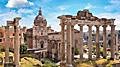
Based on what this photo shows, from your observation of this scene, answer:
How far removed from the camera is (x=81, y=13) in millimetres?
35094

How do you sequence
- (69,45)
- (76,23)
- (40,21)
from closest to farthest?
(69,45) → (76,23) → (40,21)

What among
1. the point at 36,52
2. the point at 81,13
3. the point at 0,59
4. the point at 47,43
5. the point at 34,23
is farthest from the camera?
the point at 34,23

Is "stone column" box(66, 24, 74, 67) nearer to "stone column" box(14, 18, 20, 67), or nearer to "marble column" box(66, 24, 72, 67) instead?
"marble column" box(66, 24, 72, 67)

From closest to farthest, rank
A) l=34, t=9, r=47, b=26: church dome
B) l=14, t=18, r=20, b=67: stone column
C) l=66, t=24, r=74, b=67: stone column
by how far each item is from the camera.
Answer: l=66, t=24, r=74, b=67: stone column
l=14, t=18, r=20, b=67: stone column
l=34, t=9, r=47, b=26: church dome

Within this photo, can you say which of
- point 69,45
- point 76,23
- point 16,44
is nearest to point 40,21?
point 76,23

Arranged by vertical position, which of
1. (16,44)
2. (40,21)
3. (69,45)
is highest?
(40,21)

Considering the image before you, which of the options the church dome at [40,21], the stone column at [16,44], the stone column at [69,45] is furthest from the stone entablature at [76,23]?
the church dome at [40,21]

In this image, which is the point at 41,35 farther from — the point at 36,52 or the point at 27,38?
the point at 36,52

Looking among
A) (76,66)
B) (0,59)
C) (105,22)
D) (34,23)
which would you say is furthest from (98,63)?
(34,23)

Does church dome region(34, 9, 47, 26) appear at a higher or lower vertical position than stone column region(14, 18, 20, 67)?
higher

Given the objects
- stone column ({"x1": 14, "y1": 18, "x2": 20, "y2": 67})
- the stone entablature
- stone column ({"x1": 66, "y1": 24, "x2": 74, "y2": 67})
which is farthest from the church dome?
stone column ({"x1": 66, "y1": 24, "x2": 74, "y2": 67})

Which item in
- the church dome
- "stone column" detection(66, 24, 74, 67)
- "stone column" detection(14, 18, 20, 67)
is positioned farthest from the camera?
the church dome

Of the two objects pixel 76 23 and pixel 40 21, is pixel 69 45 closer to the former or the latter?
pixel 76 23

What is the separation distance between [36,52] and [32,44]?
817cm
